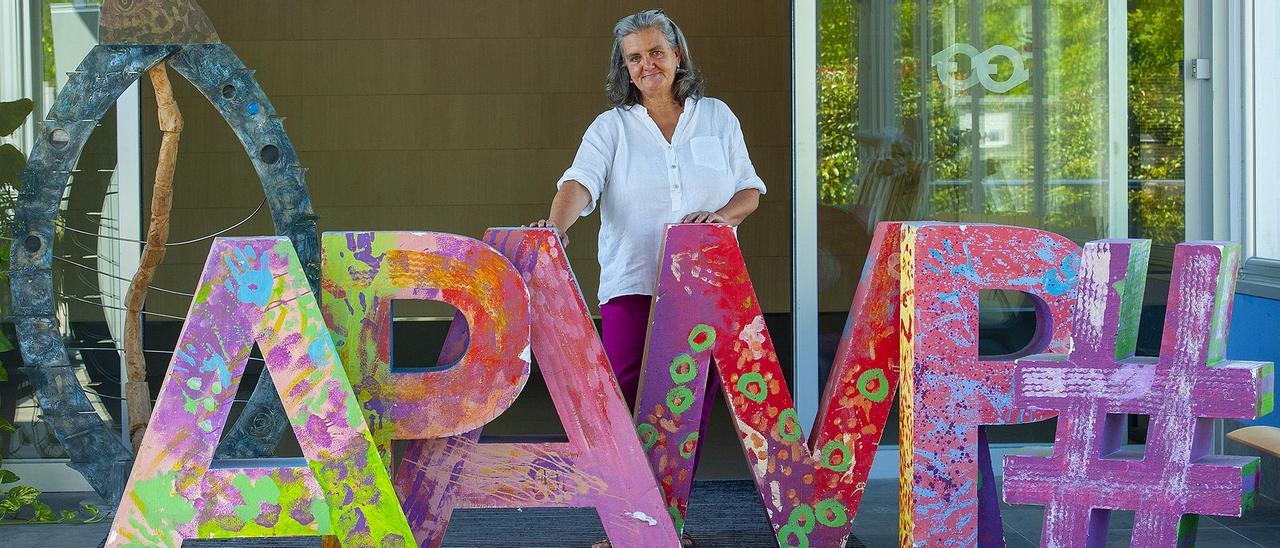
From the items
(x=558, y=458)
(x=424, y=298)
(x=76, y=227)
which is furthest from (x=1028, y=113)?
(x=76, y=227)

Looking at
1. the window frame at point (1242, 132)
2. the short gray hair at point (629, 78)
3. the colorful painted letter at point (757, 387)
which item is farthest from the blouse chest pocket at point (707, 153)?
the window frame at point (1242, 132)

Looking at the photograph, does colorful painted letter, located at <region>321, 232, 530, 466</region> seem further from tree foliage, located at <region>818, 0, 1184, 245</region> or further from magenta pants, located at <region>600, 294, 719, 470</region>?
tree foliage, located at <region>818, 0, 1184, 245</region>

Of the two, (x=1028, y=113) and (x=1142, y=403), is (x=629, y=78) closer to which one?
(x=1142, y=403)

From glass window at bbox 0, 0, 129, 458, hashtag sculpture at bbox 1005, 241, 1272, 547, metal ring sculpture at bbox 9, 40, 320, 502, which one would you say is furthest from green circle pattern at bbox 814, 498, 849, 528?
glass window at bbox 0, 0, 129, 458

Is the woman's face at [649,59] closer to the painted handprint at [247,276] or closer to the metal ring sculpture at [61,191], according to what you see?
the metal ring sculpture at [61,191]

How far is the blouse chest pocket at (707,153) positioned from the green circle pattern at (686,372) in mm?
616

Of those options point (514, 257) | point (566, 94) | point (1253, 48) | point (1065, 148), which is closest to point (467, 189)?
point (566, 94)

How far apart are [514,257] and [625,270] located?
2.04 ft

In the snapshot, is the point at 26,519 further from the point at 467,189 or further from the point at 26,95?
the point at 467,189

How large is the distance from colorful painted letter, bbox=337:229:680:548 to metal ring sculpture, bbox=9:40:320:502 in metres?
0.97

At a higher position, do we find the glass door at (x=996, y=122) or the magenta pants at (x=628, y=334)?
the glass door at (x=996, y=122)

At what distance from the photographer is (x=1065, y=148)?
389 cm

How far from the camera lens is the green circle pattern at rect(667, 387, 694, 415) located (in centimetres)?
225

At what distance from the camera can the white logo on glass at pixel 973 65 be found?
383 cm
